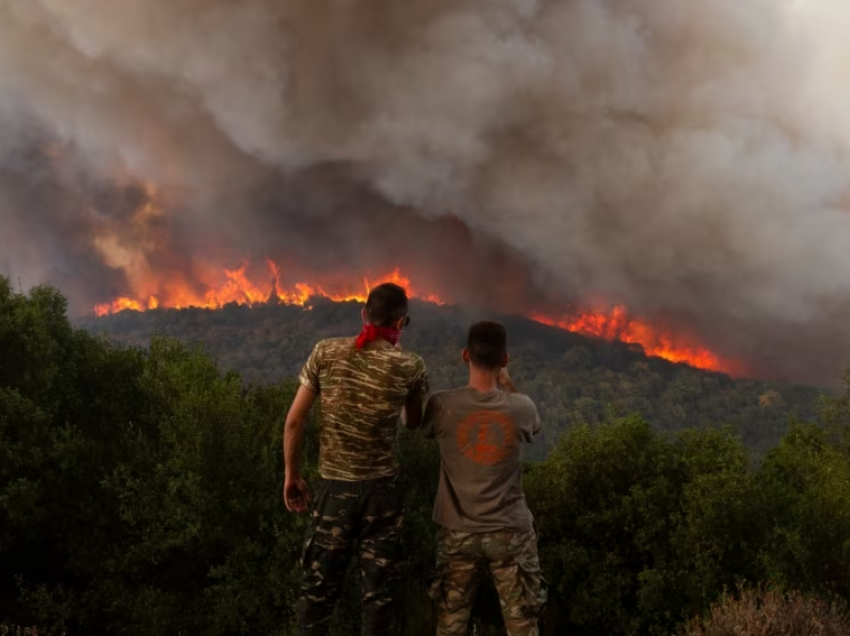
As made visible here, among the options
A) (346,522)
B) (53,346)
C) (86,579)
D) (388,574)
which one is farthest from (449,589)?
(53,346)

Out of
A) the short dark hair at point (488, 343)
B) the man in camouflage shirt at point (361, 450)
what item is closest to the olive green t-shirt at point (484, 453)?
the short dark hair at point (488, 343)

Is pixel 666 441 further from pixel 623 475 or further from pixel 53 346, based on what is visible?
pixel 53 346

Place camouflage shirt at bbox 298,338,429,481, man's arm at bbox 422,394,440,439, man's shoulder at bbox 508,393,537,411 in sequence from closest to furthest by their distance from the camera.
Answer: camouflage shirt at bbox 298,338,429,481
man's shoulder at bbox 508,393,537,411
man's arm at bbox 422,394,440,439

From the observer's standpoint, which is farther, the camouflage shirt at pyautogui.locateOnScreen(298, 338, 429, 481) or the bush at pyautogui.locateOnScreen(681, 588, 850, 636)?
the bush at pyautogui.locateOnScreen(681, 588, 850, 636)

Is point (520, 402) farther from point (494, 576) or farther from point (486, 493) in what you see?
point (494, 576)

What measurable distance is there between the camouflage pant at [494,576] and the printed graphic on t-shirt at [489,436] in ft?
2.35

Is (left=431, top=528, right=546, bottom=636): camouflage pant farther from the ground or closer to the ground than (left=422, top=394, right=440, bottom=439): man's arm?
closer to the ground

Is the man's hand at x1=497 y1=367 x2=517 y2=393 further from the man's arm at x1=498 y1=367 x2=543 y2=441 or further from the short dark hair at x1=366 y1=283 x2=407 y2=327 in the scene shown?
the short dark hair at x1=366 y1=283 x2=407 y2=327

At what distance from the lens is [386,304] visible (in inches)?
213

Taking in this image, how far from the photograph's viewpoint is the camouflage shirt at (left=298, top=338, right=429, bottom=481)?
5371 millimetres

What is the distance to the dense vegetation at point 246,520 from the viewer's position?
45.1 ft

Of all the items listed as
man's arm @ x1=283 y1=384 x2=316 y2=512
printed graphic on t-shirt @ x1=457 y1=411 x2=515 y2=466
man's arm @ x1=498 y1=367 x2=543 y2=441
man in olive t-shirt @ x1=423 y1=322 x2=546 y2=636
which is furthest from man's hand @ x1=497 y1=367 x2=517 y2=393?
man's arm @ x1=283 y1=384 x2=316 y2=512

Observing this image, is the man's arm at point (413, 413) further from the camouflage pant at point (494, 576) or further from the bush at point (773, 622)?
the bush at point (773, 622)

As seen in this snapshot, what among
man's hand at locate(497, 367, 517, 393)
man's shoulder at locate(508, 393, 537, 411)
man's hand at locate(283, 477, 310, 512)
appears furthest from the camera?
Answer: man's hand at locate(497, 367, 517, 393)
